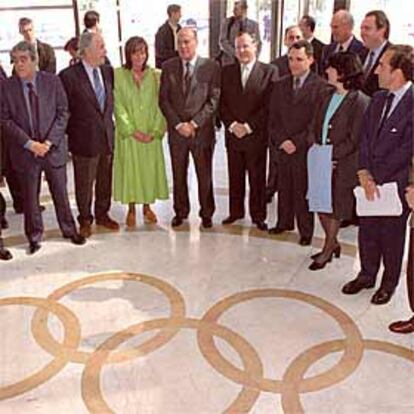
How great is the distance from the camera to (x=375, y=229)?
12.1 ft

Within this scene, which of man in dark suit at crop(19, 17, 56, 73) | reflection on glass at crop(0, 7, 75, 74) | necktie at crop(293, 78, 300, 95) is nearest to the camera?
necktie at crop(293, 78, 300, 95)

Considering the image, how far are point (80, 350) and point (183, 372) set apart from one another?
24.8 inches

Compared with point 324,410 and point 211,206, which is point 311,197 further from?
point 324,410

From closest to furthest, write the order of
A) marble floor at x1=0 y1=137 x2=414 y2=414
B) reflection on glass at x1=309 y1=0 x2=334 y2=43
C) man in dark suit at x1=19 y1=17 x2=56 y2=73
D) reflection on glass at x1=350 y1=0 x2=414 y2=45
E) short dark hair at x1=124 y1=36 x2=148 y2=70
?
marble floor at x1=0 y1=137 x2=414 y2=414 < short dark hair at x1=124 y1=36 x2=148 y2=70 < man in dark suit at x1=19 y1=17 x2=56 y2=73 < reflection on glass at x1=350 y1=0 x2=414 y2=45 < reflection on glass at x1=309 y1=0 x2=334 y2=43

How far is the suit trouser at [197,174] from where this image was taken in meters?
4.77

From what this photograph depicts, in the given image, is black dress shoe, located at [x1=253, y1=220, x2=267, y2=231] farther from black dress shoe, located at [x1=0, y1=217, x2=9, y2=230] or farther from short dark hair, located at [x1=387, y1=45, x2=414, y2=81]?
black dress shoe, located at [x1=0, y1=217, x2=9, y2=230]

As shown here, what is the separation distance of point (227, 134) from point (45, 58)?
2.14 meters

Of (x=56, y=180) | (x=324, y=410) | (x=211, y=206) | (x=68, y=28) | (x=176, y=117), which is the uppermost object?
(x=68, y=28)

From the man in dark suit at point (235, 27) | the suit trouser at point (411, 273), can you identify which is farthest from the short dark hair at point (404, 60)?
the man in dark suit at point (235, 27)

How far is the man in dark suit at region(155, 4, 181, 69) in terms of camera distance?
7.84 meters

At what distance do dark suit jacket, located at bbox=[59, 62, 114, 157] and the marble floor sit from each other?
2.51 ft

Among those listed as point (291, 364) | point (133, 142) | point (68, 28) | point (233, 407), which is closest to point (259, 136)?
point (133, 142)

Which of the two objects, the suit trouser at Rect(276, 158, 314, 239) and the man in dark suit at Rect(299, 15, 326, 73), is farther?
the man in dark suit at Rect(299, 15, 326, 73)

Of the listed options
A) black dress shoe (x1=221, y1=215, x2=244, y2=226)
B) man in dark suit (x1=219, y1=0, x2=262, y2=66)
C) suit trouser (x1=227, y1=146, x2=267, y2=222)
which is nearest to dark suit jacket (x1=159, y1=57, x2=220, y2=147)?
suit trouser (x1=227, y1=146, x2=267, y2=222)
